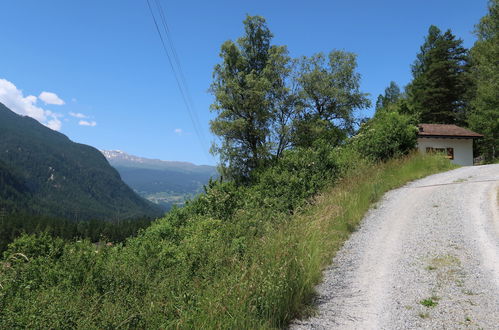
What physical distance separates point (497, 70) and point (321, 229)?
3229cm

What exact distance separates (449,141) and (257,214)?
31552 millimetres

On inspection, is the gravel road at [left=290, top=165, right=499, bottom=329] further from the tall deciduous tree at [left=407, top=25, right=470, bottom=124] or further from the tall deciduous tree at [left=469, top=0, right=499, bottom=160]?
the tall deciduous tree at [left=407, top=25, right=470, bottom=124]

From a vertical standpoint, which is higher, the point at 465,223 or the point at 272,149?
the point at 272,149

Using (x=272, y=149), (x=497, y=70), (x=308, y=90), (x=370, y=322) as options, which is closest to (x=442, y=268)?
(x=370, y=322)

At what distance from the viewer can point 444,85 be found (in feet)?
148

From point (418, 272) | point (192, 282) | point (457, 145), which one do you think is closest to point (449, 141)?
point (457, 145)

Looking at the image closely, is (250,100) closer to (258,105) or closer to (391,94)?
(258,105)

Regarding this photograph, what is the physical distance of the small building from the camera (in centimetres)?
3319

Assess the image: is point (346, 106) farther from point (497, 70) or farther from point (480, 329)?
point (480, 329)

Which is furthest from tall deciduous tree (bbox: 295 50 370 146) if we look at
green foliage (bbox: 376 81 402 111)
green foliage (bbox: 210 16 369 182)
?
green foliage (bbox: 376 81 402 111)

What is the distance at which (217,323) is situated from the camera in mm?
4016

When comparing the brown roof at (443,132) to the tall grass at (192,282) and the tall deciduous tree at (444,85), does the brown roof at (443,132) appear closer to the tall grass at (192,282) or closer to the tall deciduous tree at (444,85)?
the tall deciduous tree at (444,85)

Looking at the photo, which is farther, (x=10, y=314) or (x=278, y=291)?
(x=278, y=291)

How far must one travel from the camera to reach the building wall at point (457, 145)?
33344mm
